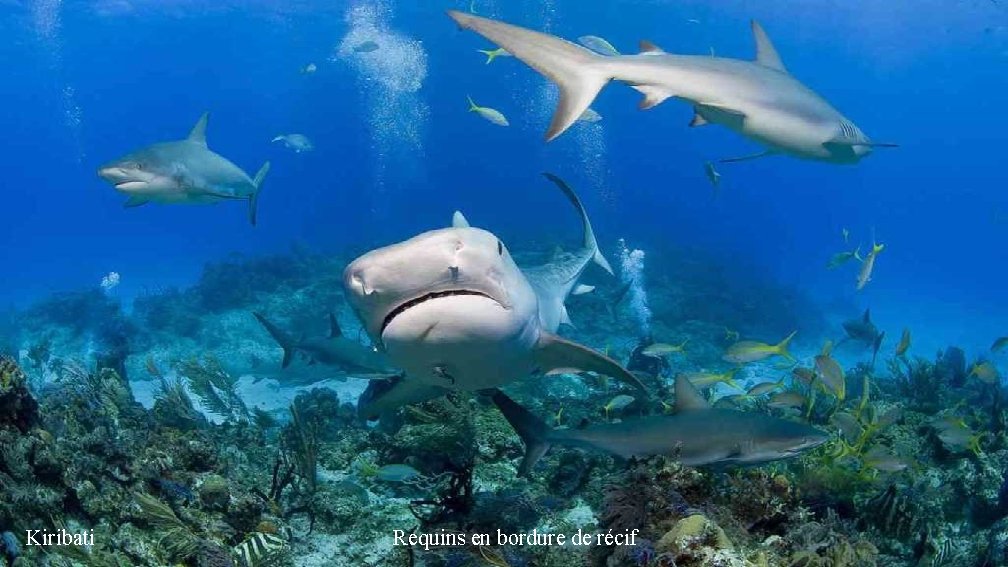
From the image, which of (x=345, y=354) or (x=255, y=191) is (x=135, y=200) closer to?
(x=255, y=191)

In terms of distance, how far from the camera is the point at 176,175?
22.8ft

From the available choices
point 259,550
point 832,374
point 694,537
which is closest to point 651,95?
point 694,537

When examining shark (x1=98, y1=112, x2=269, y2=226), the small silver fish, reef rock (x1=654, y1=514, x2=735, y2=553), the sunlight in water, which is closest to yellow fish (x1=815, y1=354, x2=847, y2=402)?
reef rock (x1=654, y1=514, x2=735, y2=553)

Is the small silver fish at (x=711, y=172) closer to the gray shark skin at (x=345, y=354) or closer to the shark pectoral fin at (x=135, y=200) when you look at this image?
the gray shark skin at (x=345, y=354)

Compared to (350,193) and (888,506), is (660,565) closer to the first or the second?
(888,506)

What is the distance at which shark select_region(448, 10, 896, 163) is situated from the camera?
118 inches

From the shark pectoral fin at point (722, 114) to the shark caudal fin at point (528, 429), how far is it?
2611 mm

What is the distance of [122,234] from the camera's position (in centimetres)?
12044

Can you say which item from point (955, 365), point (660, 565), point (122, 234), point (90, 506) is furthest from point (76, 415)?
point (122, 234)

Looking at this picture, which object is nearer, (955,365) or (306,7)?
(955,365)

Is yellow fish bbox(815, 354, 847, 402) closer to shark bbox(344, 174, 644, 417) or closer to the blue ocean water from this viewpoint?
shark bbox(344, 174, 644, 417)

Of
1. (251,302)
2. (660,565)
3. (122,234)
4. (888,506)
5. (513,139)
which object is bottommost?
(122,234)

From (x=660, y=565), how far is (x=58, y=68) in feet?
390

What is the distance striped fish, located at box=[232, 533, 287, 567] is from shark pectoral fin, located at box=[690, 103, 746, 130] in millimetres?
4279
